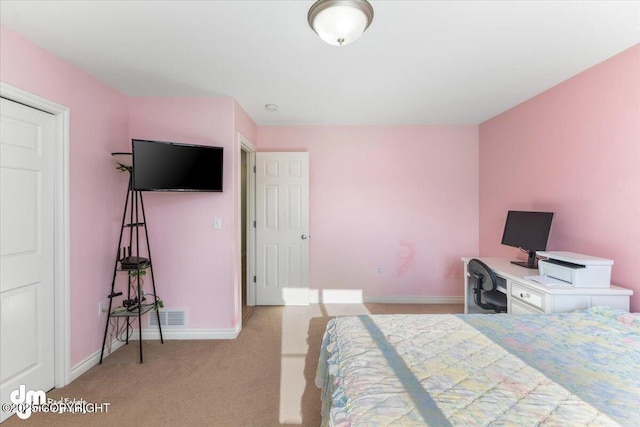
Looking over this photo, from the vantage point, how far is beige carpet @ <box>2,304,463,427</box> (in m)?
1.73

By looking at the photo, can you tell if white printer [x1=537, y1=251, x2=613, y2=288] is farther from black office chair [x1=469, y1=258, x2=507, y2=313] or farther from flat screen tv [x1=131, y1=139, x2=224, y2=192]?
flat screen tv [x1=131, y1=139, x2=224, y2=192]

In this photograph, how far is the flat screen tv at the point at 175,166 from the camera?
2.28 metres

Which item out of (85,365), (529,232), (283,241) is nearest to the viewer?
(85,365)

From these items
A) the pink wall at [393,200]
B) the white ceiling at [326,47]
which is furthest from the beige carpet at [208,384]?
the white ceiling at [326,47]

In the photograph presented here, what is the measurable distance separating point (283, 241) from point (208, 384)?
1900 mm

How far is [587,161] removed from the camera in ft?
7.32

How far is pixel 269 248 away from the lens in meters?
3.67

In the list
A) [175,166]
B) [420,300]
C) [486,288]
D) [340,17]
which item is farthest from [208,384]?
[420,300]

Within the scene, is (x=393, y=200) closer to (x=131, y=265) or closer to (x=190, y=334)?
(x=190, y=334)

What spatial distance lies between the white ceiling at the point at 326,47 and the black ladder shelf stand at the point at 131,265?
0.92 meters

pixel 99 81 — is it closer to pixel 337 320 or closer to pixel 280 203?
pixel 280 203

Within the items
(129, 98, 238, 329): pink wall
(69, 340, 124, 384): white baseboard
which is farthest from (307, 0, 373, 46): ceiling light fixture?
(69, 340, 124, 384): white baseboard

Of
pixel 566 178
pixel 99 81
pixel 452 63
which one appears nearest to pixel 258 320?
pixel 99 81

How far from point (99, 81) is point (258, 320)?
2878 millimetres
